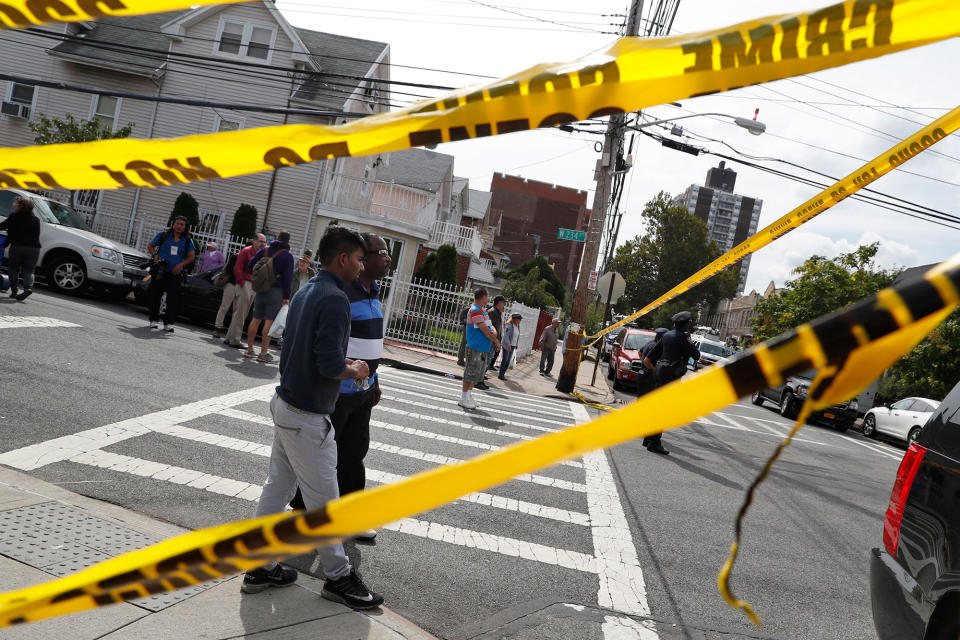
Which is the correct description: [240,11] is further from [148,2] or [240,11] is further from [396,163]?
[148,2]

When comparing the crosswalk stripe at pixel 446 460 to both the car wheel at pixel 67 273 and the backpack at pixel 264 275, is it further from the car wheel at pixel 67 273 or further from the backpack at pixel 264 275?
the car wheel at pixel 67 273

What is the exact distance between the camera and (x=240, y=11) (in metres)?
24.0

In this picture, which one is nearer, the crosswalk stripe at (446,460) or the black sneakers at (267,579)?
the black sneakers at (267,579)

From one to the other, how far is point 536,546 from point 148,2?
179 inches

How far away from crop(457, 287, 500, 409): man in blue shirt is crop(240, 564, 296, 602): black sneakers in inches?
275

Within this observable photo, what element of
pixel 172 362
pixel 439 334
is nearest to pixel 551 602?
pixel 172 362

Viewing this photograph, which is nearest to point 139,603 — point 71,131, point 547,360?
point 547,360

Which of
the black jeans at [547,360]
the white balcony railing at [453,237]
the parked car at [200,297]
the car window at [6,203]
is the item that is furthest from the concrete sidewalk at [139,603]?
the white balcony railing at [453,237]

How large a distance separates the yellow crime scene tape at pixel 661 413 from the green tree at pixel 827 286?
30.0 metres

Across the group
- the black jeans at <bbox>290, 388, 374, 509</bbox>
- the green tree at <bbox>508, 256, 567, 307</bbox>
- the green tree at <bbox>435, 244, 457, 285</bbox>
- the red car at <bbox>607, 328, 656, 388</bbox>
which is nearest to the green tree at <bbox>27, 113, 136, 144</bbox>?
the green tree at <bbox>435, 244, 457, 285</bbox>

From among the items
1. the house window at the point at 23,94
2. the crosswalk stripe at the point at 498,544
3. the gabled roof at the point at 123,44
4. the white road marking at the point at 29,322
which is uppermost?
Answer: the gabled roof at the point at 123,44

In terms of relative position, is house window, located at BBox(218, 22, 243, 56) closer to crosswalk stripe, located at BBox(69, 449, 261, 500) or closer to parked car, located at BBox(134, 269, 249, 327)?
parked car, located at BBox(134, 269, 249, 327)

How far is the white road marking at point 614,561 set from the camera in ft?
13.3

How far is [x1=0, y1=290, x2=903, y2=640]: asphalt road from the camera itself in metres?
4.36
